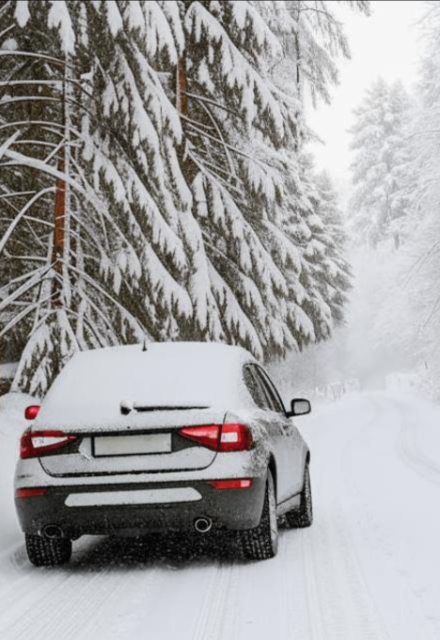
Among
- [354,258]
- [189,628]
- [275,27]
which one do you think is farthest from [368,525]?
[354,258]

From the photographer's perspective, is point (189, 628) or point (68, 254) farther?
point (68, 254)

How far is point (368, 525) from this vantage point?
26.1 ft

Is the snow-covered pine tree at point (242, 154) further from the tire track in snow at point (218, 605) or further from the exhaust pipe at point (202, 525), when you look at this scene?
the tire track in snow at point (218, 605)

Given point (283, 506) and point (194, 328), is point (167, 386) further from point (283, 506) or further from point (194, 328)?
point (194, 328)

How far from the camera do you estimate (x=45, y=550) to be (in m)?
6.34

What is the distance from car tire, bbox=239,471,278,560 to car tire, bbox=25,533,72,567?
1269 mm

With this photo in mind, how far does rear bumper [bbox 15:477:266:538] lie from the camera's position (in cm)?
591

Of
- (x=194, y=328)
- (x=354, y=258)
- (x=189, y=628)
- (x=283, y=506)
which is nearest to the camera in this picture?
(x=189, y=628)

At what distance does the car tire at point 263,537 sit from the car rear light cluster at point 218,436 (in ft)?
1.95

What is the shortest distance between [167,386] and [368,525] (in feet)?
8.65

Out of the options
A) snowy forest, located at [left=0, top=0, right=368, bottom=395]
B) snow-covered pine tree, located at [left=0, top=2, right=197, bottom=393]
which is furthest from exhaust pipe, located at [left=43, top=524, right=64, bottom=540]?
snow-covered pine tree, located at [left=0, top=2, right=197, bottom=393]

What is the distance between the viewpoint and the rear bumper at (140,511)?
591cm

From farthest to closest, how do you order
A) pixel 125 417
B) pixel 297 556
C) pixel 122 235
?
1. pixel 122 235
2. pixel 297 556
3. pixel 125 417

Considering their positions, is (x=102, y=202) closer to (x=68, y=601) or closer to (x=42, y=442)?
(x=42, y=442)
